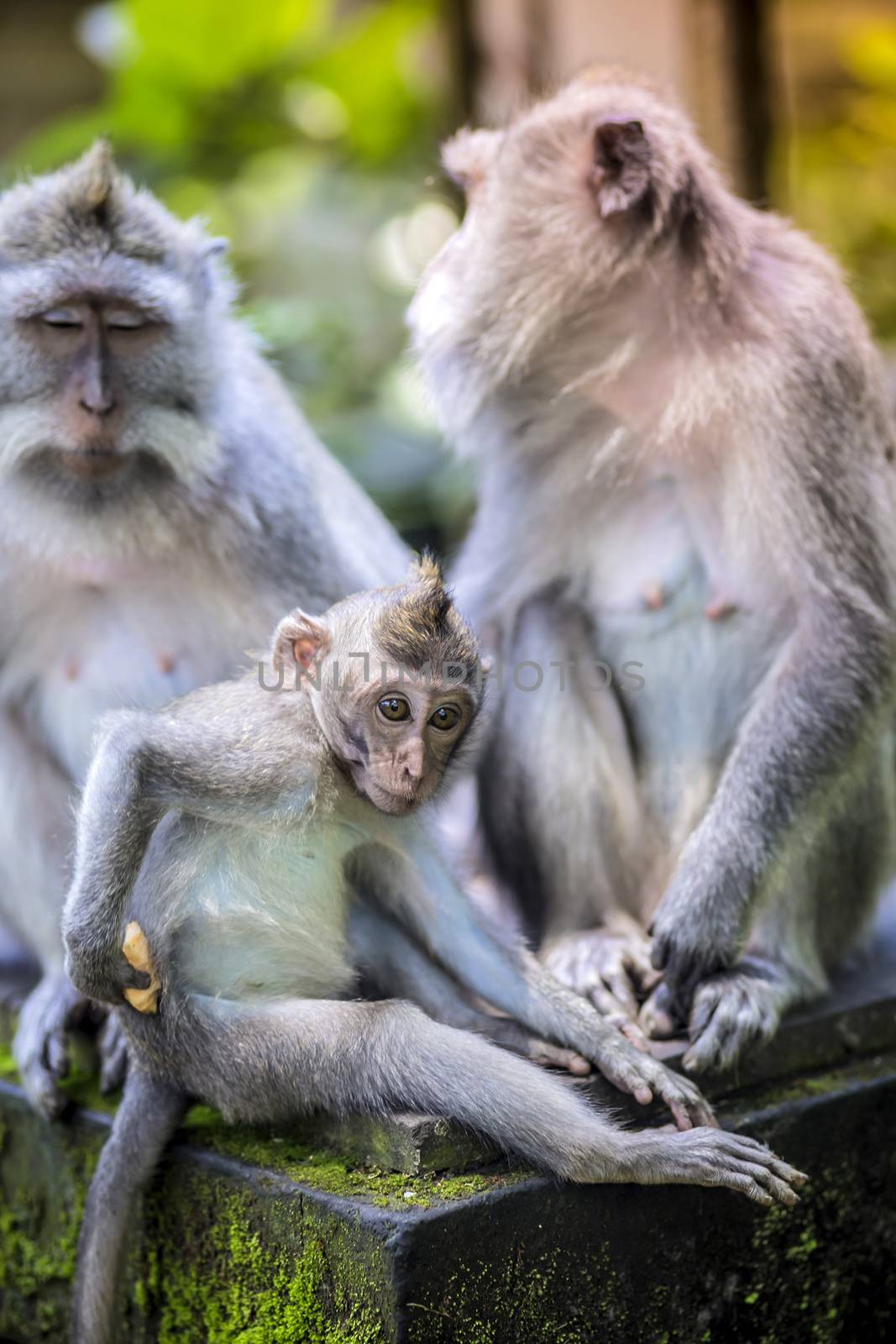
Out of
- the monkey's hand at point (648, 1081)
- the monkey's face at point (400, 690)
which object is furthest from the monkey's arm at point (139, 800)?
the monkey's hand at point (648, 1081)

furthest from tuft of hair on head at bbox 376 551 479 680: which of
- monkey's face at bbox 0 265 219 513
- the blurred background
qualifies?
the blurred background

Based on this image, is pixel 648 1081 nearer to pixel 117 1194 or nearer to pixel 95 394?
pixel 117 1194

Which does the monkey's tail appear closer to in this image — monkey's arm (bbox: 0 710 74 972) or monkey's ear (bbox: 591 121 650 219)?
monkey's arm (bbox: 0 710 74 972)

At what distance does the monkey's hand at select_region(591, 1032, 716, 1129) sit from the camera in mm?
3014

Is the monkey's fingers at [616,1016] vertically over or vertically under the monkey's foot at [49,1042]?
over

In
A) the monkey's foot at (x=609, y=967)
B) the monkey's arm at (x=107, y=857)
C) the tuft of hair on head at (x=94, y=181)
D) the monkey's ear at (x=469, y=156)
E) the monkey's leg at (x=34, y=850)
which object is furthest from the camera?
the monkey's ear at (x=469, y=156)

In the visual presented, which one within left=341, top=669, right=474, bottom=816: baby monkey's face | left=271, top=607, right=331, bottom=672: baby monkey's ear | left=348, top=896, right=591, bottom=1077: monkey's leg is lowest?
left=348, top=896, right=591, bottom=1077: monkey's leg

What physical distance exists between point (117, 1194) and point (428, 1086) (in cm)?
71

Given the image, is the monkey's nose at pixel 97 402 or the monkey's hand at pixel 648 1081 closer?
the monkey's hand at pixel 648 1081

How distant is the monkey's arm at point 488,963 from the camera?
10.1 feet

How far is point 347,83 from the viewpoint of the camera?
8.66 m

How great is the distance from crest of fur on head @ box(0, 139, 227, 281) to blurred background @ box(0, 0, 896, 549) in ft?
10.7

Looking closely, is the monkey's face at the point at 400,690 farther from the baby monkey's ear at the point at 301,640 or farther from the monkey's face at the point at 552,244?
the monkey's face at the point at 552,244

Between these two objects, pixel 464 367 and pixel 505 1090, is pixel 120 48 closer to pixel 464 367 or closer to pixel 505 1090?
pixel 464 367
